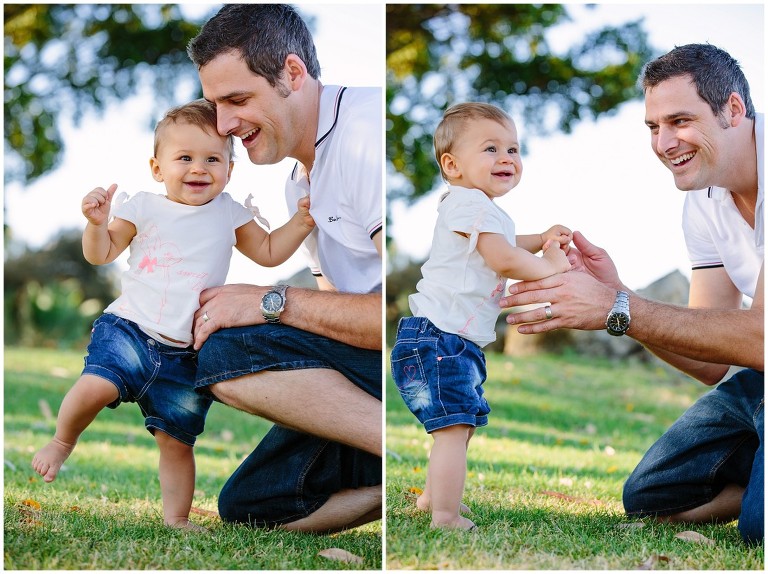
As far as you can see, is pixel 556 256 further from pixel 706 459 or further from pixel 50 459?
pixel 50 459

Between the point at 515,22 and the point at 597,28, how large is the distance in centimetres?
71

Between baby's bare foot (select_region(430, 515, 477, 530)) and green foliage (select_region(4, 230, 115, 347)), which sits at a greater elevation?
green foliage (select_region(4, 230, 115, 347))

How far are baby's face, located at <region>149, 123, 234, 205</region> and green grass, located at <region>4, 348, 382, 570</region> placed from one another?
1045mm

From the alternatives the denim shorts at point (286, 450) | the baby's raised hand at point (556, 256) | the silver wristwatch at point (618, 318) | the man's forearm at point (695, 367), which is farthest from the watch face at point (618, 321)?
the denim shorts at point (286, 450)

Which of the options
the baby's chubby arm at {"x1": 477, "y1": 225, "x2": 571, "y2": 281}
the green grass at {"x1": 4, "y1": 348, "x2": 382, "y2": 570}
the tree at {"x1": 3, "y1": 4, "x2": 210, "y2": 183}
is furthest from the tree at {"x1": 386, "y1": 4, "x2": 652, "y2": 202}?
the baby's chubby arm at {"x1": 477, "y1": 225, "x2": 571, "y2": 281}

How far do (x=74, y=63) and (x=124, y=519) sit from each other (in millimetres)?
4818

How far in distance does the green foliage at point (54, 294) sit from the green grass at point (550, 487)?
522 centimetres

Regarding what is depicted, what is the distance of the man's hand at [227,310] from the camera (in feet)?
8.96

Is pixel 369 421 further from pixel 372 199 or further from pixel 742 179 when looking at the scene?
pixel 742 179

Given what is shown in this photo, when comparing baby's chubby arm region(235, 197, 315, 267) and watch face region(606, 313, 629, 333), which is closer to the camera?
watch face region(606, 313, 629, 333)

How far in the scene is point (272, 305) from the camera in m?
2.73

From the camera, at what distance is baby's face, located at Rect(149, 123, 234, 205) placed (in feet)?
9.41

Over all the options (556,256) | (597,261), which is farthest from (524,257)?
(597,261)

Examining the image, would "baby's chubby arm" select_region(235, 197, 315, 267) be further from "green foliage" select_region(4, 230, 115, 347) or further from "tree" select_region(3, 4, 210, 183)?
"green foliage" select_region(4, 230, 115, 347)
